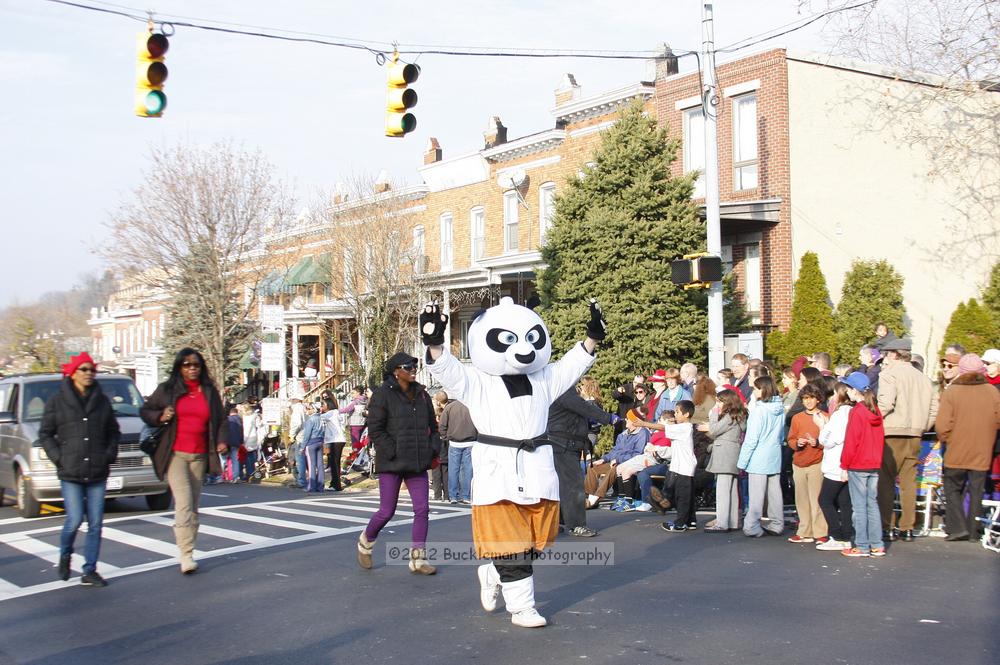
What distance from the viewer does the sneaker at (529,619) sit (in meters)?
7.10

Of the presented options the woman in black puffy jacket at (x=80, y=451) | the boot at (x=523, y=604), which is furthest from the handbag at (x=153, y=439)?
the boot at (x=523, y=604)

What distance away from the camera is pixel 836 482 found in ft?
34.5

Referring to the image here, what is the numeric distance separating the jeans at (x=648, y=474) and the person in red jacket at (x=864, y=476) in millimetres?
3932

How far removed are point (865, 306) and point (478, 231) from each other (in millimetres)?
14617

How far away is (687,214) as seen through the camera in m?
21.4

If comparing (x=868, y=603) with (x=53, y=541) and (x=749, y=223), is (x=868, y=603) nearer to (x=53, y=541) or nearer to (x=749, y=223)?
(x=53, y=541)

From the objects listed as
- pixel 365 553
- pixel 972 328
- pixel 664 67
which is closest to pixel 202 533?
pixel 365 553

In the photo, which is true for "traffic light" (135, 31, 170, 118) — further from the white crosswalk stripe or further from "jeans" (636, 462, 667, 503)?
"jeans" (636, 462, 667, 503)

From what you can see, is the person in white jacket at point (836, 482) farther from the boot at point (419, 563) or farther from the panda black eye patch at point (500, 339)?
the panda black eye patch at point (500, 339)

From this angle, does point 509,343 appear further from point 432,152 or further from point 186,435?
point 432,152

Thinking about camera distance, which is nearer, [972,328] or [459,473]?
[459,473]

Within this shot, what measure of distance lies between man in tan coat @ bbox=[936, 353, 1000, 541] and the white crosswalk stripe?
6.32 metres

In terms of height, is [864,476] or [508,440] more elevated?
[508,440]

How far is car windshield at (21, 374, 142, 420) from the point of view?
50.4 feet
